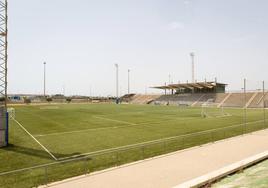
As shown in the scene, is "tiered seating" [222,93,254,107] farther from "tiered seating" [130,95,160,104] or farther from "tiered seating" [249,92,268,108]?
"tiered seating" [130,95,160,104]

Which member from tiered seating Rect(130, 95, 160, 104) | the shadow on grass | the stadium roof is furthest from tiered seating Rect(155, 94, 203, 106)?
the shadow on grass

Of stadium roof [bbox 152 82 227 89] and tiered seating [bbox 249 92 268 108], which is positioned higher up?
stadium roof [bbox 152 82 227 89]

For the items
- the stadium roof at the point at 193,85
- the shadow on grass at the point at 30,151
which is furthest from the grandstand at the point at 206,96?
the shadow on grass at the point at 30,151

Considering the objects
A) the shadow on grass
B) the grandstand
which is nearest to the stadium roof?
the grandstand

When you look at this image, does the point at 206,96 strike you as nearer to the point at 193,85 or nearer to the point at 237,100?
the point at 193,85

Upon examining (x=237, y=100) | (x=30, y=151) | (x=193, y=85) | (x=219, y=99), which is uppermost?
(x=193, y=85)

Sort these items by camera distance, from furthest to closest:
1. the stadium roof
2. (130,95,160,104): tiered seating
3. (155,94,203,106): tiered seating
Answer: (130,95,160,104): tiered seating → (155,94,203,106): tiered seating → the stadium roof

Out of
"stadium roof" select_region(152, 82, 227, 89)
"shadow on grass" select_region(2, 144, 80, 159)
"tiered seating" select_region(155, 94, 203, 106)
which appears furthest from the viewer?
"tiered seating" select_region(155, 94, 203, 106)

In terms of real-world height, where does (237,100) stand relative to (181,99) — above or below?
below

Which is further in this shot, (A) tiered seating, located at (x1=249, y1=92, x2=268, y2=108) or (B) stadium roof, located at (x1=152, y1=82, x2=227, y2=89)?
(B) stadium roof, located at (x1=152, y1=82, x2=227, y2=89)

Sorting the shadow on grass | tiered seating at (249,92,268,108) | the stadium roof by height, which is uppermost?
the stadium roof

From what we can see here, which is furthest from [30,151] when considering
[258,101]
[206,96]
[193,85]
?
[193,85]

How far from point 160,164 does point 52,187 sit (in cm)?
612

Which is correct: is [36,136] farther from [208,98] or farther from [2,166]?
[208,98]
